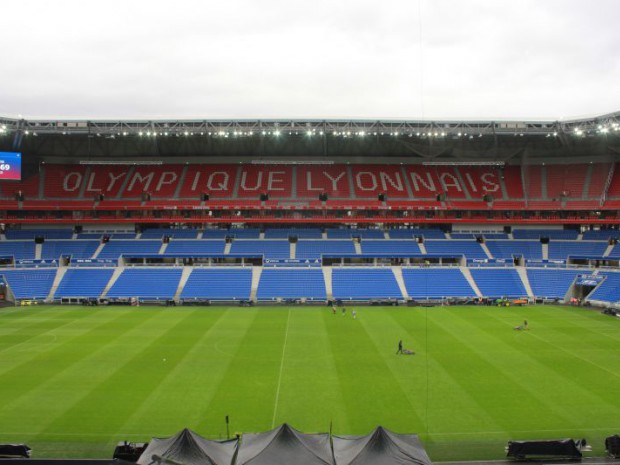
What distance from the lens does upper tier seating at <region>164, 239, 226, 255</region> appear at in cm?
5403

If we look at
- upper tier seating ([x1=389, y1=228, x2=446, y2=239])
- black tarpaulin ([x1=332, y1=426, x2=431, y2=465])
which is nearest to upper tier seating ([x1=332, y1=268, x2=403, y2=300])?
upper tier seating ([x1=389, y1=228, x2=446, y2=239])

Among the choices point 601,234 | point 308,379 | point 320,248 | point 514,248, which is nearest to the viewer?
point 308,379

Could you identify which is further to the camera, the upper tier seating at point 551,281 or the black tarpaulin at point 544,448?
the upper tier seating at point 551,281

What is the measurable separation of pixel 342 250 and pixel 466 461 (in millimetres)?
39453

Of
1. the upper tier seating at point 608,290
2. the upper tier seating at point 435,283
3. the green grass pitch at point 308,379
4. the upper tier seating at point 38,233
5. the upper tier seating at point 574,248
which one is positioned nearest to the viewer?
the green grass pitch at point 308,379

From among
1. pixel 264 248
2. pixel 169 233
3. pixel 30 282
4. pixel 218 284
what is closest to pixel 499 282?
pixel 264 248

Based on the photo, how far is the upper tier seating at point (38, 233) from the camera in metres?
55.4

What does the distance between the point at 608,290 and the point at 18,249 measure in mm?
63616

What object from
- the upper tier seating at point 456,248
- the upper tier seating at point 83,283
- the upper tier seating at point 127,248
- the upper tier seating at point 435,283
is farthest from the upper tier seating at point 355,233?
the upper tier seating at point 83,283

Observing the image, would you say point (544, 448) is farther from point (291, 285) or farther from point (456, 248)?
point (456, 248)

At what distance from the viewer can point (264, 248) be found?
55031mm

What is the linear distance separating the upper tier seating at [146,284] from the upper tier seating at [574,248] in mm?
43176

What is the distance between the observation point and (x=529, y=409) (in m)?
19.8

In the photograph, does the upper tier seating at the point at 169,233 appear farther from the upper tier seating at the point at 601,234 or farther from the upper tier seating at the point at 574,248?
the upper tier seating at the point at 601,234
